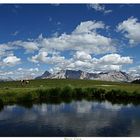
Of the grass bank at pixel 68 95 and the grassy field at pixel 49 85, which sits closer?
the grass bank at pixel 68 95

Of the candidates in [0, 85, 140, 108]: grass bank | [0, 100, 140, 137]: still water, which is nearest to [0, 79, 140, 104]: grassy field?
[0, 85, 140, 108]: grass bank

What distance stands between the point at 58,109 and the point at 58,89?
4287 millimetres

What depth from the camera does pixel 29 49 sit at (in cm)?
1250

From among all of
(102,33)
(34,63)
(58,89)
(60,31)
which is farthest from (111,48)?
(58,89)

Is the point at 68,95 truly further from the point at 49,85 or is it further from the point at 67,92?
the point at 49,85

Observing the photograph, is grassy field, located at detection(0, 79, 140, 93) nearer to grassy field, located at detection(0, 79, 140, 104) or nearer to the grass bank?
grassy field, located at detection(0, 79, 140, 104)

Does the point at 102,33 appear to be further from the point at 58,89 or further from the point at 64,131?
the point at 58,89

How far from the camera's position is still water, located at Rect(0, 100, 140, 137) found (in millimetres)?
11641

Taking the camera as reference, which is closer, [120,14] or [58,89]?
[120,14]

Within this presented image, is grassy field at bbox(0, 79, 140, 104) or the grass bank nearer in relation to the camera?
the grass bank

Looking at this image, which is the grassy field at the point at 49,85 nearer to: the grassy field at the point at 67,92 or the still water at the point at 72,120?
the grassy field at the point at 67,92

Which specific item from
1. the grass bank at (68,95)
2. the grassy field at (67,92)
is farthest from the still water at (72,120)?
the grassy field at (67,92)

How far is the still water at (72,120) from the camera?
38.2 ft

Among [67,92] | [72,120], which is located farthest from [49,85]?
[72,120]
